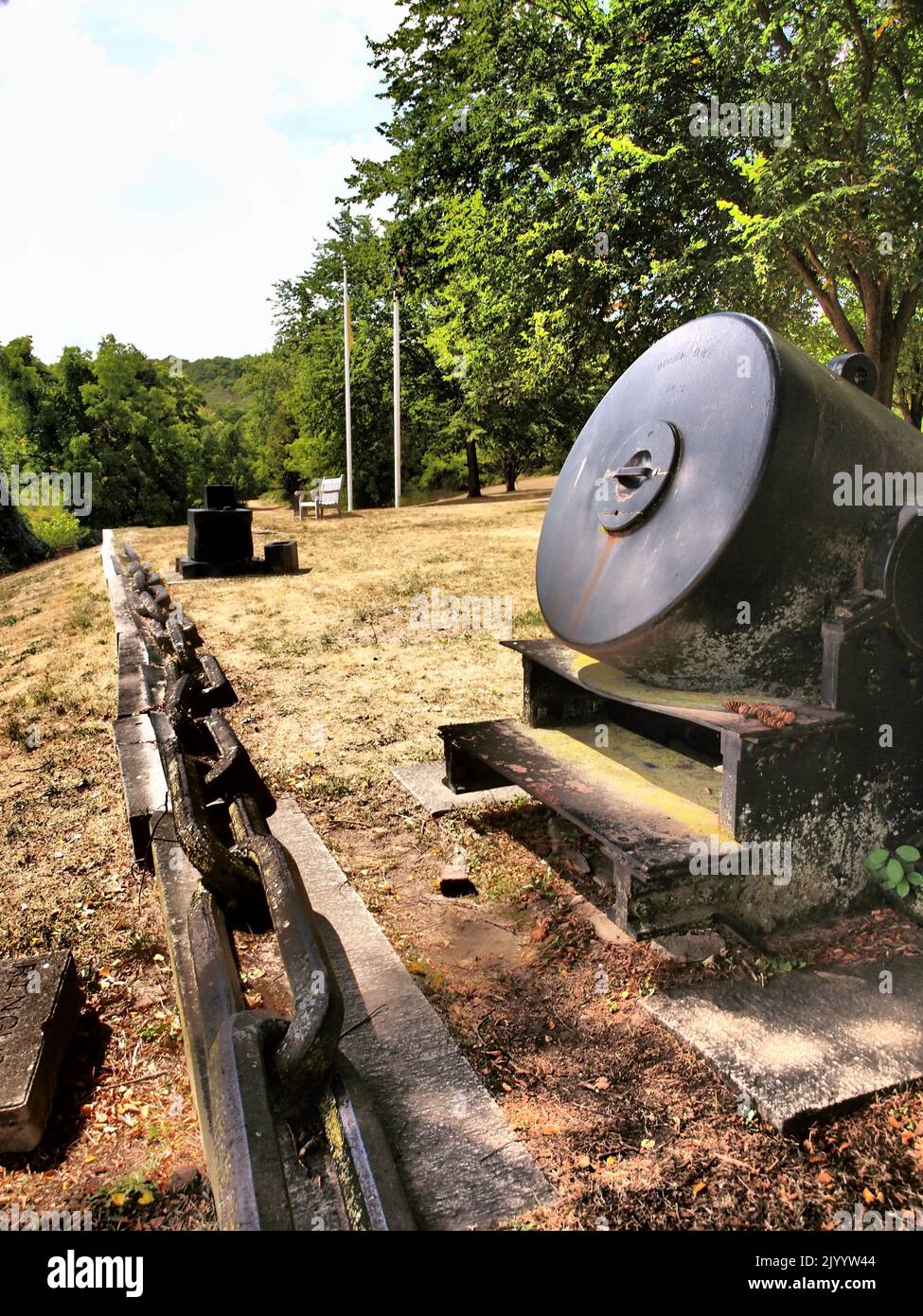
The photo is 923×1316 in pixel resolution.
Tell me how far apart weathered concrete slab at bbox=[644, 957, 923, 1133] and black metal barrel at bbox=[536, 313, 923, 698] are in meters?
1.02

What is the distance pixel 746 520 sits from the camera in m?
2.93

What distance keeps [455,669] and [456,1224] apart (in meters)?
5.60

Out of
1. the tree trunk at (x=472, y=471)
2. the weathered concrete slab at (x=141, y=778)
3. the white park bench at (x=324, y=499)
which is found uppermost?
the tree trunk at (x=472, y=471)

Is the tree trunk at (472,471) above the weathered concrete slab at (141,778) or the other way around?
above

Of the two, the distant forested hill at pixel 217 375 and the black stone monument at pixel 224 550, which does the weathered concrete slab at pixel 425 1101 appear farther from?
the distant forested hill at pixel 217 375

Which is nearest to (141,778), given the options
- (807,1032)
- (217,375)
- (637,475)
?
(637,475)

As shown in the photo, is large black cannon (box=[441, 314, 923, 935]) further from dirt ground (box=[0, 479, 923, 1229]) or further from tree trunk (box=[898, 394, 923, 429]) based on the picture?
tree trunk (box=[898, 394, 923, 429])

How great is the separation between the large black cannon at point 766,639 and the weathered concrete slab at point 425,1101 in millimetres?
795

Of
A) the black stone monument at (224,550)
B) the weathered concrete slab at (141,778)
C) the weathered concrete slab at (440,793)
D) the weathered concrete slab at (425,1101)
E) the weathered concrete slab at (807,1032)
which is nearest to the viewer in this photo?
the weathered concrete slab at (425,1101)

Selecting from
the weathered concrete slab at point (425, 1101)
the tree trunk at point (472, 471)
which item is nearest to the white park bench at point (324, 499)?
the tree trunk at point (472, 471)

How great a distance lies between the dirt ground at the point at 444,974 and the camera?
2.06 m

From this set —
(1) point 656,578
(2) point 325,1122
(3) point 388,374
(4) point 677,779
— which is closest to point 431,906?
(4) point 677,779

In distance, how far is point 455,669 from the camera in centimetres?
738

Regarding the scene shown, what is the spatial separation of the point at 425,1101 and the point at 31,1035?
1.12 metres
